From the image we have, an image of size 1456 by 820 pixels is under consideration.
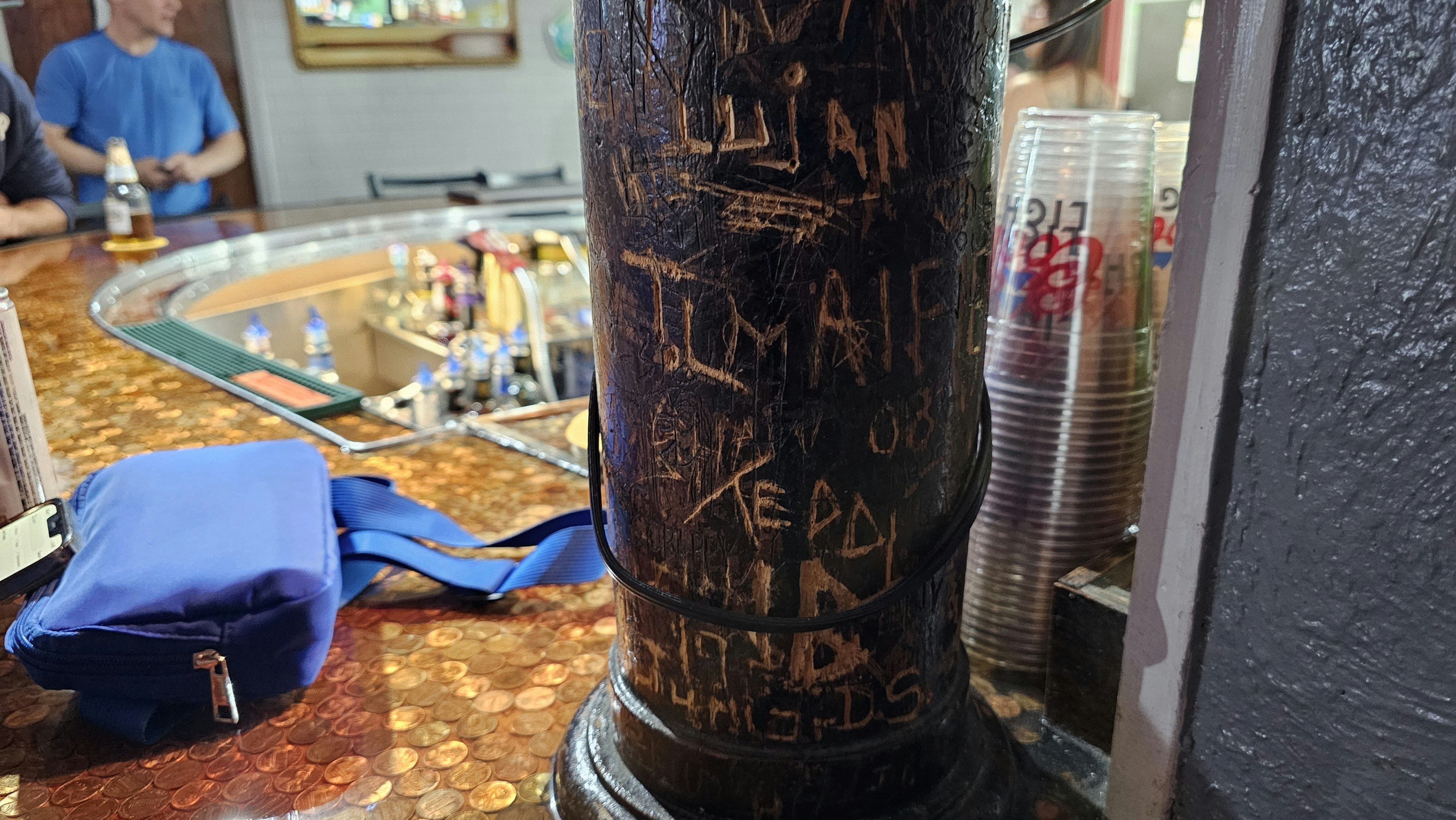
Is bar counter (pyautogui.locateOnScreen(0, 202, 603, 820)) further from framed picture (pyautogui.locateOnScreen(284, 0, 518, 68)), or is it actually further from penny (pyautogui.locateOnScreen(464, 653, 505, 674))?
framed picture (pyautogui.locateOnScreen(284, 0, 518, 68))

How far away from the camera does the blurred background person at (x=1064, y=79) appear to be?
3.83 ft

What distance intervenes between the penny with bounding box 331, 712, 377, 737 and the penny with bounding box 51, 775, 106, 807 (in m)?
0.17

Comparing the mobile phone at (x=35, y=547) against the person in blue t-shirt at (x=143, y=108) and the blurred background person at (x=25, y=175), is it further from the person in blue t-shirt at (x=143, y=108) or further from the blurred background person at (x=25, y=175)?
the person in blue t-shirt at (x=143, y=108)

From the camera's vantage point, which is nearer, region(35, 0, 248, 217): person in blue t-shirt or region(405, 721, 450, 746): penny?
region(405, 721, 450, 746): penny

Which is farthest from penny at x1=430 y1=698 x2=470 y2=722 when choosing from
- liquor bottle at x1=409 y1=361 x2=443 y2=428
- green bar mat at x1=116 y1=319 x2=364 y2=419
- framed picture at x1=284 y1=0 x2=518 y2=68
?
framed picture at x1=284 y1=0 x2=518 y2=68

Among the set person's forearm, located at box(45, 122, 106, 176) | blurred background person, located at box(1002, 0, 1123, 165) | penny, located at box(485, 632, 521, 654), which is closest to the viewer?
penny, located at box(485, 632, 521, 654)

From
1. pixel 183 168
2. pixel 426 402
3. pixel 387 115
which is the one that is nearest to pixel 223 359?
pixel 426 402

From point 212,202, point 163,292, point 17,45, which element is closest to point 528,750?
point 163,292

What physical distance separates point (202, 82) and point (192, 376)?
3657mm

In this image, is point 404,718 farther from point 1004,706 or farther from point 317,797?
point 1004,706

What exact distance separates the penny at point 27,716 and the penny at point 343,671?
223 millimetres

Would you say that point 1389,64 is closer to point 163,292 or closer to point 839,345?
point 839,345

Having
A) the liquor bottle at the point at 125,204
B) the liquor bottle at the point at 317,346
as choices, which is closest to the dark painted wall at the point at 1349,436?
the liquor bottle at the point at 317,346

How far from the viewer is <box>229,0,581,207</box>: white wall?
5375 millimetres
